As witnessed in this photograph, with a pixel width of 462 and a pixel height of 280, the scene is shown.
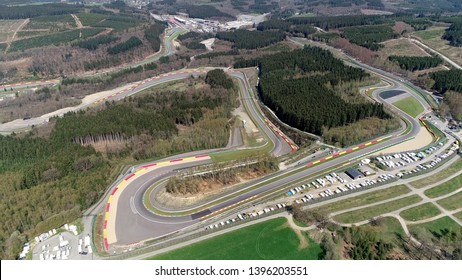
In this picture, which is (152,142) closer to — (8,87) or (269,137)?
(269,137)

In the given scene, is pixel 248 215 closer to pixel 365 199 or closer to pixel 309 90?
pixel 365 199

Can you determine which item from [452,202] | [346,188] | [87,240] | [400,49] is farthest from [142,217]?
[400,49]

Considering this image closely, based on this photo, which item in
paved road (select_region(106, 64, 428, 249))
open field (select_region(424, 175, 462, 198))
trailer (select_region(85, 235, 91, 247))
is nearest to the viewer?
trailer (select_region(85, 235, 91, 247))

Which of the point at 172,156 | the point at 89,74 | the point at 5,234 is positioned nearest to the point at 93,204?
the point at 5,234

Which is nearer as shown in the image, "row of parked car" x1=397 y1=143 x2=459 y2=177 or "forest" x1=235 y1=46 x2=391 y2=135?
"row of parked car" x1=397 y1=143 x2=459 y2=177

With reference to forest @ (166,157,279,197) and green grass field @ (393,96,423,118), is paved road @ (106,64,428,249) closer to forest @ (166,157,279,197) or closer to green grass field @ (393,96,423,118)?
forest @ (166,157,279,197)

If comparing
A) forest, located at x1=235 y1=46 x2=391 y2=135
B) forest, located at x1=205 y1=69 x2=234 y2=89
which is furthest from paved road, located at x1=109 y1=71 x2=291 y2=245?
forest, located at x1=205 y1=69 x2=234 y2=89
